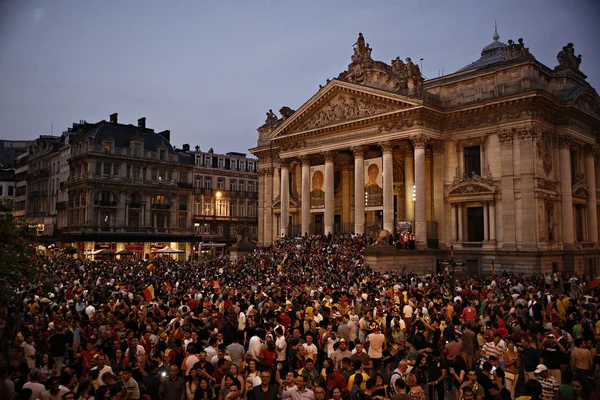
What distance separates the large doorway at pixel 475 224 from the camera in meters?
37.0

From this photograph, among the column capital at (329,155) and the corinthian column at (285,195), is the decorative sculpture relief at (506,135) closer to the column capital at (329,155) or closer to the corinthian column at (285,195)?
the column capital at (329,155)

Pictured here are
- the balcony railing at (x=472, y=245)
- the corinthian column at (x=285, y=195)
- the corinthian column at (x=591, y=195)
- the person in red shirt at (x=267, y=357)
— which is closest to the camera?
the person in red shirt at (x=267, y=357)

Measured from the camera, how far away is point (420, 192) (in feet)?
Result: 121

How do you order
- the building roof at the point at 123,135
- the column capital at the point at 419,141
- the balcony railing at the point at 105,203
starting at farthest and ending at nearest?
the building roof at the point at 123,135 < the balcony railing at the point at 105,203 < the column capital at the point at 419,141

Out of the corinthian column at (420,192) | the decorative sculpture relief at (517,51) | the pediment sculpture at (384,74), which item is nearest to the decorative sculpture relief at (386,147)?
the corinthian column at (420,192)

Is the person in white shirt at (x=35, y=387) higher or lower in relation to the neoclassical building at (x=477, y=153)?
lower

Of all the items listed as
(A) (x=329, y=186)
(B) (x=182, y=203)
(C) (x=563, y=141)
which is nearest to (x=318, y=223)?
(A) (x=329, y=186)

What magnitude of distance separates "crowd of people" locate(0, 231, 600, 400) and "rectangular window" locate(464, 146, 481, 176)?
15230 millimetres

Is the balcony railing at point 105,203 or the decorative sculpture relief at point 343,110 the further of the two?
the balcony railing at point 105,203

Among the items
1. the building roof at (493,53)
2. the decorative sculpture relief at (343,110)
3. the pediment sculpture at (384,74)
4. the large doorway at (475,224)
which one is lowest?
the large doorway at (475,224)

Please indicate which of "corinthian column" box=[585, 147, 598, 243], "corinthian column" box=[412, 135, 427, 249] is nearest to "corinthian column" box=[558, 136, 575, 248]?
"corinthian column" box=[585, 147, 598, 243]

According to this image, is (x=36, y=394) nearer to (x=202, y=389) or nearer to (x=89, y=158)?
(x=202, y=389)

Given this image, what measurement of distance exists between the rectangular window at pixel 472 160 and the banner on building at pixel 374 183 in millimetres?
6398

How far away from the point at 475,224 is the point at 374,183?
823 cm
